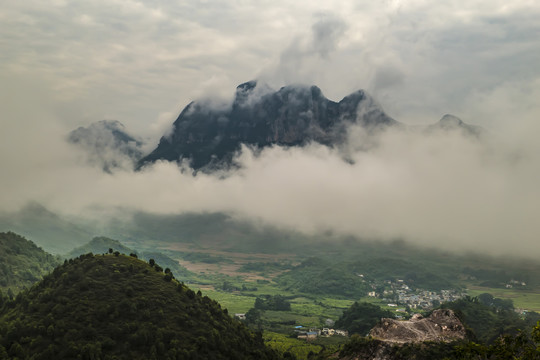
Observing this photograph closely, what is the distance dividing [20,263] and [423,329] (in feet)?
446

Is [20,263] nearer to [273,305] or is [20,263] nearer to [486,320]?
[273,305]

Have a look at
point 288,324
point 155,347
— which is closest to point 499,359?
point 155,347

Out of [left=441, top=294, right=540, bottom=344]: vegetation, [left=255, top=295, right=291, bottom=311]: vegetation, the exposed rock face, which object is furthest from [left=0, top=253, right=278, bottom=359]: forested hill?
[left=255, top=295, right=291, bottom=311]: vegetation

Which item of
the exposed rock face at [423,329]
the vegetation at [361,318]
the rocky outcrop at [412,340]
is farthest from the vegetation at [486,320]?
the rocky outcrop at [412,340]

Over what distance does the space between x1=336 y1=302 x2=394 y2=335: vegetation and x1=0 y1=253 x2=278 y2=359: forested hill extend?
181ft

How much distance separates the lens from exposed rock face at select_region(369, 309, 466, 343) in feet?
267

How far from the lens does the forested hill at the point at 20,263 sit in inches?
5497

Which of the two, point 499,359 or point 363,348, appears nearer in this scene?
point 499,359

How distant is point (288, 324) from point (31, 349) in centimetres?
10098

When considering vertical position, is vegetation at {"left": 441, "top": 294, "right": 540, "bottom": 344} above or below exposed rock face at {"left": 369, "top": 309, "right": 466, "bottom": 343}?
below

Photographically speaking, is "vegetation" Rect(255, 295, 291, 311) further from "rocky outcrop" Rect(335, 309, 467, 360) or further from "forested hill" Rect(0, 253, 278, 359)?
"rocky outcrop" Rect(335, 309, 467, 360)

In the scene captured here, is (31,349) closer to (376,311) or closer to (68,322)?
(68,322)

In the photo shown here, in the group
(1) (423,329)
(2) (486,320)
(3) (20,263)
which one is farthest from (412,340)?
(3) (20,263)

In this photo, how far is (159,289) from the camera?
281 feet
